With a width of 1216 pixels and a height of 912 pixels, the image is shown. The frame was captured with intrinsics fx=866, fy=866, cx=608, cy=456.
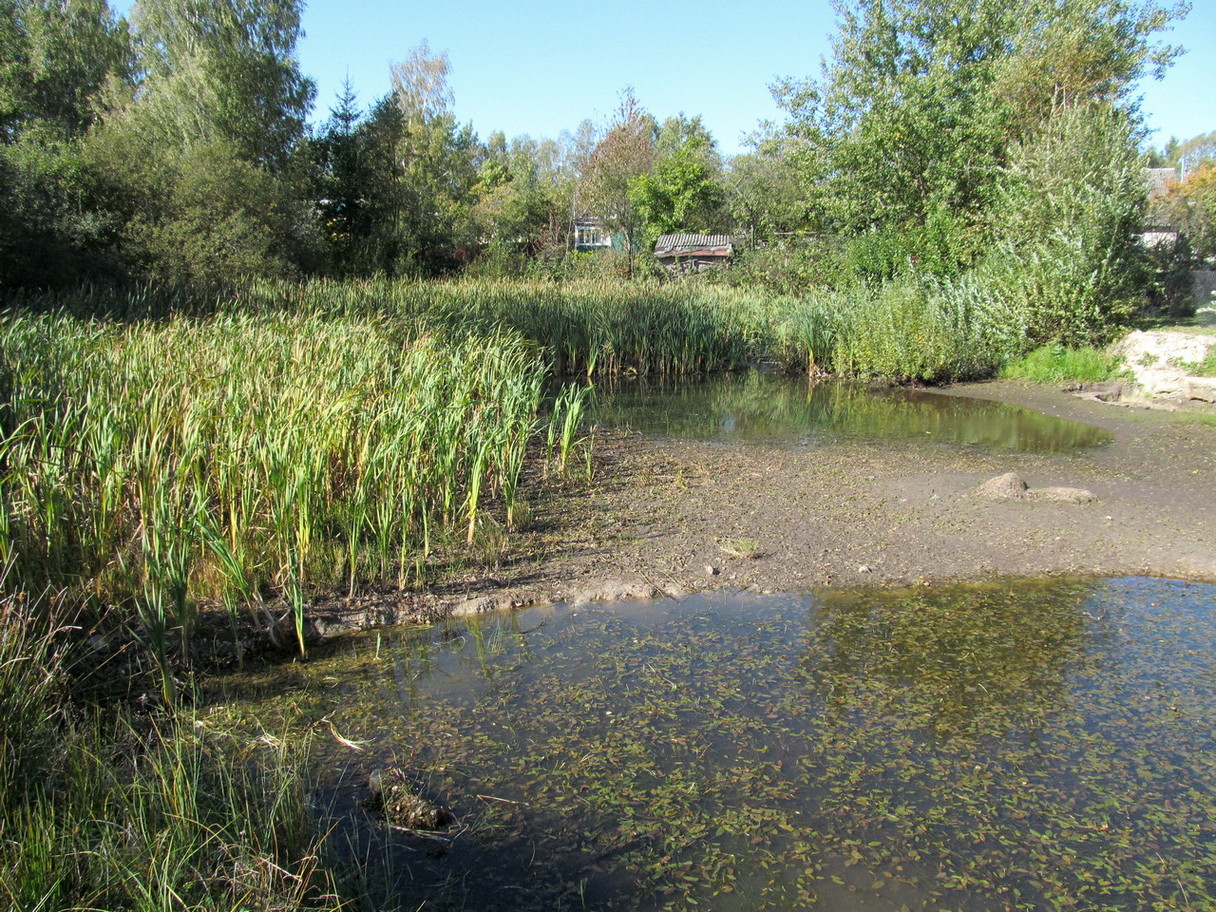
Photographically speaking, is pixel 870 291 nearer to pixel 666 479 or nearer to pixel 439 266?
pixel 666 479

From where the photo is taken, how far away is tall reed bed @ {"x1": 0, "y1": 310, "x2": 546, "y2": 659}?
12.1 ft

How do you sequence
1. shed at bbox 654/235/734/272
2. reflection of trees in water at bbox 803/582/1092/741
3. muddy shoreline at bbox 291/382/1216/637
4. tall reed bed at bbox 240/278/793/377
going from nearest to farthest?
reflection of trees in water at bbox 803/582/1092/741, muddy shoreline at bbox 291/382/1216/637, tall reed bed at bbox 240/278/793/377, shed at bbox 654/235/734/272

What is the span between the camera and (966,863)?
2.69 meters

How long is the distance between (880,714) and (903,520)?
2763mm

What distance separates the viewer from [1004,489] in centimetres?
666

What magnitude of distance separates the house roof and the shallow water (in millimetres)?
16471

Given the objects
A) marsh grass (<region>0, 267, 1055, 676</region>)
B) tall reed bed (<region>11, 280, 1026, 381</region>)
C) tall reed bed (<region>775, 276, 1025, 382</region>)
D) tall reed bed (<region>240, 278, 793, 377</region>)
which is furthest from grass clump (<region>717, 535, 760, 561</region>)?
tall reed bed (<region>775, 276, 1025, 382</region>)

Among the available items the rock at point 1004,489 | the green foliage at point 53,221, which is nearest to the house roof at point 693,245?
the green foliage at point 53,221

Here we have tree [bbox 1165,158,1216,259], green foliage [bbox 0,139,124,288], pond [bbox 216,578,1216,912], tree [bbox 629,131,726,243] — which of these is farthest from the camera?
tree [bbox 629,131,726,243]

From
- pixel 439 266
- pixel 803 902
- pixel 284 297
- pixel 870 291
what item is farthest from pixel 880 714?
pixel 439 266

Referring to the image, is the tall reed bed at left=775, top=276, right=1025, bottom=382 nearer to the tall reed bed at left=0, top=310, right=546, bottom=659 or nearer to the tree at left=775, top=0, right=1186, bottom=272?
the tree at left=775, top=0, right=1186, bottom=272

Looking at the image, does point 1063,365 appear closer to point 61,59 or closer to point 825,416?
point 825,416

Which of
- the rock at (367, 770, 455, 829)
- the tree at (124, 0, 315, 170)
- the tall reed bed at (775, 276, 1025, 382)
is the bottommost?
the rock at (367, 770, 455, 829)

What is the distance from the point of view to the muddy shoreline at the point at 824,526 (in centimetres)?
492
